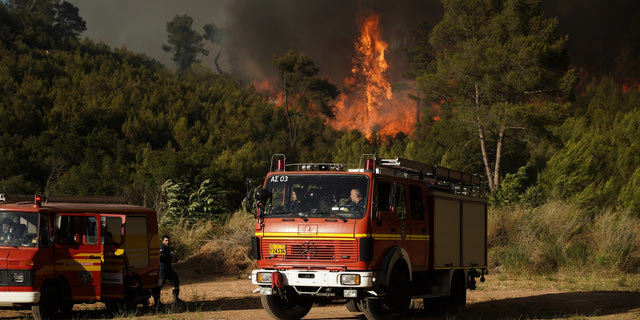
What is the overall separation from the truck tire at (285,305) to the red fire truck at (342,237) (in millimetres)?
19

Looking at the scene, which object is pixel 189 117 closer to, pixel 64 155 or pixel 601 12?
pixel 64 155

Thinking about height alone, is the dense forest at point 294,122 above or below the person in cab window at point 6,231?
above

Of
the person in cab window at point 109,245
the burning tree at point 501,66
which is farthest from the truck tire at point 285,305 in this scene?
the burning tree at point 501,66

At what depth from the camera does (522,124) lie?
149ft

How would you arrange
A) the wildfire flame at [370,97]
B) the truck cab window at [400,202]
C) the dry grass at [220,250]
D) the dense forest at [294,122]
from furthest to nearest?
the wildfire flame at [370,97], the dense forest at [294,122], the dry grass at [220,250], the truck cab window at [400,202]

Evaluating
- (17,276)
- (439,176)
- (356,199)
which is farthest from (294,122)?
(356,199)

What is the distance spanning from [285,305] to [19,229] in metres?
5.31

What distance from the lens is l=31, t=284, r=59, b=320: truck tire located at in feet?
50.1

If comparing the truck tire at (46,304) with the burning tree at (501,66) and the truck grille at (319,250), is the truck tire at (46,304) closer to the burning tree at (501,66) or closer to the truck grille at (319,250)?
the truck grille at (319,250)

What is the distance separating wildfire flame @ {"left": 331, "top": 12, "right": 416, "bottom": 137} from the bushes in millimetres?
70699

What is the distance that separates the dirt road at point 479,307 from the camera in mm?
16938

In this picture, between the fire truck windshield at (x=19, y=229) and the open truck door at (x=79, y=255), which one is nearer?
the fire truck windshield at (x=19, y=229)

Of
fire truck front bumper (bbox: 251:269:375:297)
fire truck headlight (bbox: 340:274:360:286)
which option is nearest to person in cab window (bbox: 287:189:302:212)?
fire truck front bumper (bbox: 251:269:375:297)

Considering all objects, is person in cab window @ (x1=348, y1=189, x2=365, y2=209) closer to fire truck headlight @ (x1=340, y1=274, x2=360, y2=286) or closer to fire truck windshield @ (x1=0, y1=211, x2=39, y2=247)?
fire truck headlight @ (x1=340, y1=274, x2=360, y2=286)
